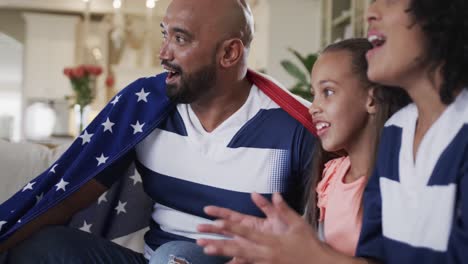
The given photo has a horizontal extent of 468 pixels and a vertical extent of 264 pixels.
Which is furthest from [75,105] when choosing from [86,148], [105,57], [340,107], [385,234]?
[105,57]

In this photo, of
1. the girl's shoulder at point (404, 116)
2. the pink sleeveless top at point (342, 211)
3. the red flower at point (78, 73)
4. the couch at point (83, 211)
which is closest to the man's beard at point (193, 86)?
the couch at point (83, 211)

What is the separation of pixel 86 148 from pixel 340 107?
2.14 ft

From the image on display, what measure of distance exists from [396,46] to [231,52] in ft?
2.11

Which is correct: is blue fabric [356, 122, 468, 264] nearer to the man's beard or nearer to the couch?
the man's beard

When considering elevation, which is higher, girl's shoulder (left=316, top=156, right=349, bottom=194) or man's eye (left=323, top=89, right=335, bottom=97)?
man's eye (left=323, top=89, right=335, bottom=97)

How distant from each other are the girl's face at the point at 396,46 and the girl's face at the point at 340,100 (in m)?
0.19

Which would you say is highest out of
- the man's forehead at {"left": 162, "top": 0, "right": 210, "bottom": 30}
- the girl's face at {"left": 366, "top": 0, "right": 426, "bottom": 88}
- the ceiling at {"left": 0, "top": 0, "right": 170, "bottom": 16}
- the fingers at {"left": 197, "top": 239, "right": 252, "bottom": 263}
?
the ceiling at {"left": 0, "top": 0, "right": 170, "bottom": 16}

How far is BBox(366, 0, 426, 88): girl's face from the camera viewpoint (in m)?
0.85

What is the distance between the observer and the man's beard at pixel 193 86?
1.38 metres

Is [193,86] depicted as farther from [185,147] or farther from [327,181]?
[327,181]

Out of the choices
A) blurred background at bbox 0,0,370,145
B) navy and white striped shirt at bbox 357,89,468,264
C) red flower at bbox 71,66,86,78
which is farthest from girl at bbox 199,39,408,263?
blurred background at bbox 0,0,370,145

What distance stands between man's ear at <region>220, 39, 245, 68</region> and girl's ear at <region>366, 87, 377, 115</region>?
45 cm

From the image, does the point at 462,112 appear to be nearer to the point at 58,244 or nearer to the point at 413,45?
the point at 413,45

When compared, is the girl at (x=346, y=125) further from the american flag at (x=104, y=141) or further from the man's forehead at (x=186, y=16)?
the man's forehead at (x=186, y=16)
